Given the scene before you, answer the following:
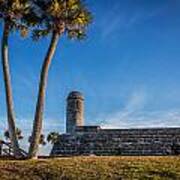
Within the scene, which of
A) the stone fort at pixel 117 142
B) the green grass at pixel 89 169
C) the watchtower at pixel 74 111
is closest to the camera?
the green grass at pixel 89 169

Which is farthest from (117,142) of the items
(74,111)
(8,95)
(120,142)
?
(8,95)

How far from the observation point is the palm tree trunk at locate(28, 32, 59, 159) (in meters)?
30.4

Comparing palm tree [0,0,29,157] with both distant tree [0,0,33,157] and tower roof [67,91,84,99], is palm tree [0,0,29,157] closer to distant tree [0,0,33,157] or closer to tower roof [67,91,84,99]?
distant tree [0,0,33,157]

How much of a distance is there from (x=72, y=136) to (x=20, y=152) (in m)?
7.92

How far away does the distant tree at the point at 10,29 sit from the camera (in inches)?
1200

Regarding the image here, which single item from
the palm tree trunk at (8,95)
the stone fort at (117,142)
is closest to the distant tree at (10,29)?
the palm tree trunk at (8,95)

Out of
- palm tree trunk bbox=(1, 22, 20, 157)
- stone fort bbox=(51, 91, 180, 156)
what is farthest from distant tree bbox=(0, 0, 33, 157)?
stone fort bbox=(51, 91, 180, 156)

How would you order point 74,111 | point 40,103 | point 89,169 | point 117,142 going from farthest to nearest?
point 74,111
point 117,142
point 40,103
point 89,169

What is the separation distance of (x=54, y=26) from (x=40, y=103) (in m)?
3.74

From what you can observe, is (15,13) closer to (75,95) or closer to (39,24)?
(39,24)

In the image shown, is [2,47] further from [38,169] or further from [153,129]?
[153,129]

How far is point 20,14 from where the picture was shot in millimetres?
30859

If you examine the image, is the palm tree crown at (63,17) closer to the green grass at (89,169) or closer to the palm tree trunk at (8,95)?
the palm tree trunk at (8,95)

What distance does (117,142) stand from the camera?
3709 centimetres
